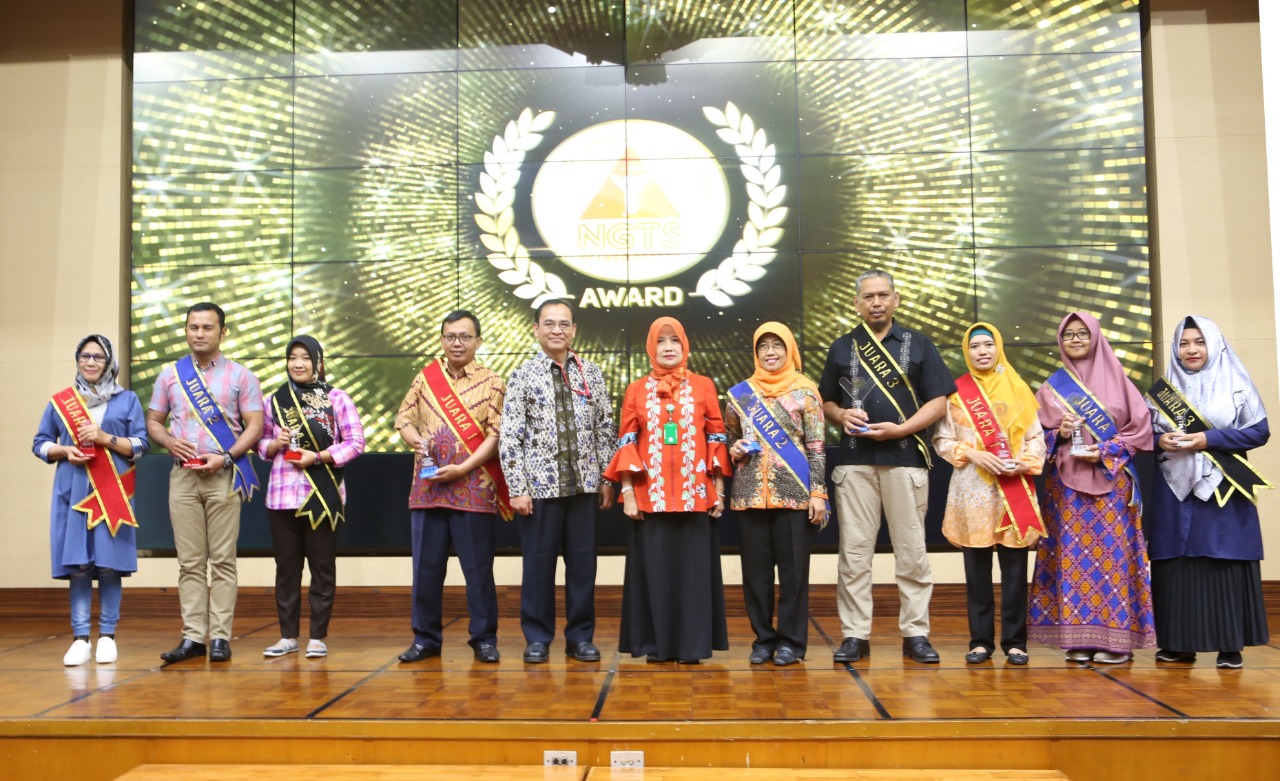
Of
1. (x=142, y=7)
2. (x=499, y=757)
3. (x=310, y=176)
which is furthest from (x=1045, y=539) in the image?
(x=142, y=7)

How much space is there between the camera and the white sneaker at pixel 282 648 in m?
4.61

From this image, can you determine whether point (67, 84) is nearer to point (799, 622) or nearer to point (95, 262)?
point (95, 262)

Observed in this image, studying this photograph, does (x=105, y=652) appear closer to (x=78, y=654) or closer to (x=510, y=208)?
(x=78, y=654)

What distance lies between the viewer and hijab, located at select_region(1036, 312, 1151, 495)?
167 inches

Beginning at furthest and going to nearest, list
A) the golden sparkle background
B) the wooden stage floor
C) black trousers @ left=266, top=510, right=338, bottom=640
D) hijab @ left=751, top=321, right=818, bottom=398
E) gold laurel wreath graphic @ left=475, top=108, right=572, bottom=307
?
gold laurel wreath graphic @ left=475, top=108, right=572, bottom=307, the golden sparkle background, black trousers @ left=266, top=510, right=338, bottom=640, hijab @ left=751, top=321, right=818, bottom=398, the wooden stage floor

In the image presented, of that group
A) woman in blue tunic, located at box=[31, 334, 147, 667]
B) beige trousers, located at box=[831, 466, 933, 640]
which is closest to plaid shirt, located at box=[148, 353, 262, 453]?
woman in blue tunic, located at box=[31, 334, 147, 667]

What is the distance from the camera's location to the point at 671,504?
4.23 m

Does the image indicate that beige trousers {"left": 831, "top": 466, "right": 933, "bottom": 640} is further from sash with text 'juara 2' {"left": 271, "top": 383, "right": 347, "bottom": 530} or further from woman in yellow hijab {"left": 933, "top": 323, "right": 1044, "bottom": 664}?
sash with text 'juara 2' {"left": 271, "top": 383, "right": 347, "bottom": 530}

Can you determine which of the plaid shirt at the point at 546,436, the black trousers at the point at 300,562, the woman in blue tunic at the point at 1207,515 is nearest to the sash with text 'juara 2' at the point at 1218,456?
the woman in blue tunic at the point at 1207,515

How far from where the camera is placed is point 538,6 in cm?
630

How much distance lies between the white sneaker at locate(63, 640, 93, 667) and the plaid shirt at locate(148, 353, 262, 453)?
38.0 inches

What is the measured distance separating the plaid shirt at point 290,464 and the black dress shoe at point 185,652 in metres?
0.67

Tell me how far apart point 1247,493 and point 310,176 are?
199 inches

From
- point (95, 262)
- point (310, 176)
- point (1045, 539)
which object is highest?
point (310, 176)
